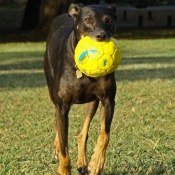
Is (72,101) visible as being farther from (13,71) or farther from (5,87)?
(13,71)

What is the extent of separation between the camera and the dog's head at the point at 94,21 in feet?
21.0

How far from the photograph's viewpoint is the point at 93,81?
6.58 meters

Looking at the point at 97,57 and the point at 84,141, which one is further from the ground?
the point at 97,57

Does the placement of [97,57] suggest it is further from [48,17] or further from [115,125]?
[48,17]

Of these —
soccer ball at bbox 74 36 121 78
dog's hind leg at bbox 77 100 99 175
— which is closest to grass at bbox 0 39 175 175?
dog's hind leg at bbox 77 100 99 175

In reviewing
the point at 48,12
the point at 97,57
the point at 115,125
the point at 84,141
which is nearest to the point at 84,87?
the point at 97,57

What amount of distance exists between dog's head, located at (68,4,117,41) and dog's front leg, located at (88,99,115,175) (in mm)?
678

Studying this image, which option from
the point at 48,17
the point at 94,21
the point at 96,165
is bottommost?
the point at 48,17

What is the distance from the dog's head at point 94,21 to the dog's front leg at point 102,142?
0.68 m

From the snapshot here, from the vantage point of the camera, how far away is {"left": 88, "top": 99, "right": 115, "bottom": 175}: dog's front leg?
6195 millimetres

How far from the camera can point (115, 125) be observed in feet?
30.2

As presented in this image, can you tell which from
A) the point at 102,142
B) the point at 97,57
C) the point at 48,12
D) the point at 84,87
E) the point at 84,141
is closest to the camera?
the point at 97,57

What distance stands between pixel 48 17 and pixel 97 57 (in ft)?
93.9

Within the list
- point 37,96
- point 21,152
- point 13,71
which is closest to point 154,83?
point 37,96
